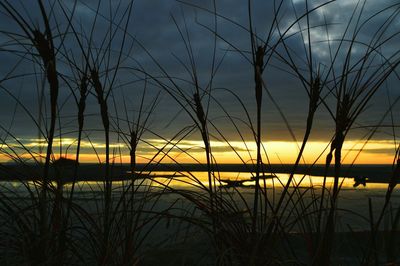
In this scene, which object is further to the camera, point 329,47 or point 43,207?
point 329,47

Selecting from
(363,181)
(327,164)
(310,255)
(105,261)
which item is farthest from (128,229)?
(363,181)

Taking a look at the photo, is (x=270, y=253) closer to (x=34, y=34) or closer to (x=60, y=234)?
(x=60, y=234)

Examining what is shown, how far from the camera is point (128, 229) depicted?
5.88 feet

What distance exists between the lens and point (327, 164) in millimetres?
1341

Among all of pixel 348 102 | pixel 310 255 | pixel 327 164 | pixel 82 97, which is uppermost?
pixel 82 97

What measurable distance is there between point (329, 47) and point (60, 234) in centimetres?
125

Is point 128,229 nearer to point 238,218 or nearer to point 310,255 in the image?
point 238,218

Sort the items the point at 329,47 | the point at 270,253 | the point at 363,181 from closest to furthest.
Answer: the point at 270,253
the point at 329,47
the point at 363,181

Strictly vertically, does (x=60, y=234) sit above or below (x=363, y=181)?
below

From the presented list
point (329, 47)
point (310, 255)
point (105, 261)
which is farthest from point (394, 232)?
point (105, 261)

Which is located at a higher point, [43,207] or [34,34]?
[34,34]

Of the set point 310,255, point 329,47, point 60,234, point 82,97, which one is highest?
point 329,47

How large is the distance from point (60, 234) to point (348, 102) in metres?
1.13

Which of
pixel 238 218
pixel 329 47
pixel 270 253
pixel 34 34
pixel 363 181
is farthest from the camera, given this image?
pixel 363 181
